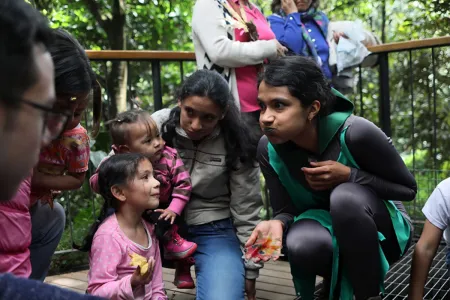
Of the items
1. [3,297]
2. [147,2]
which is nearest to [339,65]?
[3,297]

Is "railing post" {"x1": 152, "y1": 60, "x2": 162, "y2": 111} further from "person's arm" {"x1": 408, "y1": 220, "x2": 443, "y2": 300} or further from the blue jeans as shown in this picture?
"person's arm" {"x1": 408, "y1": 220, "x2": 443, "y2": 300}

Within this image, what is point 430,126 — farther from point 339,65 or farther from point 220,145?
point 220,145

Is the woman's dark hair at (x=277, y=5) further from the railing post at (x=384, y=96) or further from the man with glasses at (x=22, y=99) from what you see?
the man with glasses at (x=22, y=99)

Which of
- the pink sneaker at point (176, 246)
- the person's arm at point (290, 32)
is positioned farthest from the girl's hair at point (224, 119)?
the person's arm at point (290, 32)

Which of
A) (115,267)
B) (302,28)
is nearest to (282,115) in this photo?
(115,267)

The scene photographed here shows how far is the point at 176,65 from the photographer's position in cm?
676

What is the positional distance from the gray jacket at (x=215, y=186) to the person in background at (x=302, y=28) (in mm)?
877

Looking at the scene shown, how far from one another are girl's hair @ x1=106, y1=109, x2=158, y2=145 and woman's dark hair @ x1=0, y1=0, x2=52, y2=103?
148 cm

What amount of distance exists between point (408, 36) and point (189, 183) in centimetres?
486

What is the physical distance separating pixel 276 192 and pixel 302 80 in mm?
527

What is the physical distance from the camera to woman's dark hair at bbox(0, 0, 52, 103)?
2.57 feet

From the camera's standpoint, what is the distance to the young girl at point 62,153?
1.58 meters

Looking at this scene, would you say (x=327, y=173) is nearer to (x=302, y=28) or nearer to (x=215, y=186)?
(x=215, y=186)

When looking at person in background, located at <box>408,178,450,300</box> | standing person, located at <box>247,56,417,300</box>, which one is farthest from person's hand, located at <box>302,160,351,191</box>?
person in background, located at <box>408,178,450,300</box>
